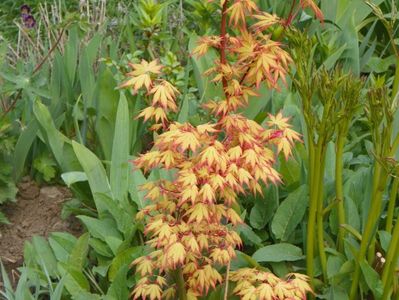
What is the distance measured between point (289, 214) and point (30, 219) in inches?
41.5

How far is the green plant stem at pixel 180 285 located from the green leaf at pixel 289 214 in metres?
0.49

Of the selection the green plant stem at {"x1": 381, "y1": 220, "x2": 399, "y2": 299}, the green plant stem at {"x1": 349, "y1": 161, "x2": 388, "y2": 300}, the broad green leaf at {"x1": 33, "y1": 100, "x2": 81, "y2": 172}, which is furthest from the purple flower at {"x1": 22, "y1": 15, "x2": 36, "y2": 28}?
the green plant stem at {"x1": 381, "y1": 220, "x2": 399, "y2": 299}

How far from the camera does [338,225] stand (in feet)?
9.50

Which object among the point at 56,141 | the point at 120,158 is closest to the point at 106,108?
the point at 56,141

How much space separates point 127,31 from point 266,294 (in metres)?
2.10

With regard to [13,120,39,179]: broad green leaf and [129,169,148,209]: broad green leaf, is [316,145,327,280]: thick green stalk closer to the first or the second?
[129,169,148,209]: broad green leaf

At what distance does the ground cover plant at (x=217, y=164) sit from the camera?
238 cm

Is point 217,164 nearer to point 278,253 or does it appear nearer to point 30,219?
point 278,253

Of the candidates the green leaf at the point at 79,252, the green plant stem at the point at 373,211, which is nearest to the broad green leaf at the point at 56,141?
the green leaf at the point at 79,252

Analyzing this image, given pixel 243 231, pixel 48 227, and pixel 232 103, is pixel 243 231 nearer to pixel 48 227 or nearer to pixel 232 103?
pixel 232 103

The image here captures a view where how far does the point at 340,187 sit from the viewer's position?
2682 mm

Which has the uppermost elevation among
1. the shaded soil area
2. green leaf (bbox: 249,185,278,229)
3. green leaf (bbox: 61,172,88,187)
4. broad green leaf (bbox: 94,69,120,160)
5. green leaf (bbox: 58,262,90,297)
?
broad green leaf (bbox: 94,69,120,160)

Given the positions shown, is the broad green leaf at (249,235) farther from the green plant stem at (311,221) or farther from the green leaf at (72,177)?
the green leaf at (72,177)

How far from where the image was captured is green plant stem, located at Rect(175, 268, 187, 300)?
250 centimetres
